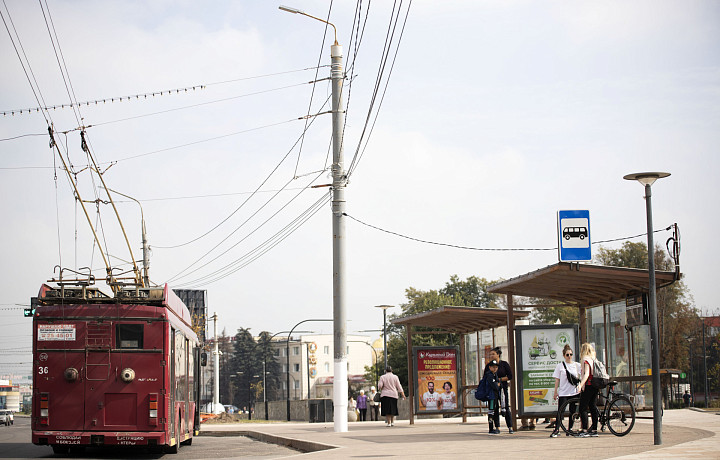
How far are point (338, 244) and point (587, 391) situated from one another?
8262mm

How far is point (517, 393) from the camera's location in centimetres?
1747

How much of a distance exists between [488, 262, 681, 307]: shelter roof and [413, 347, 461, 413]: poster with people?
6078 mm

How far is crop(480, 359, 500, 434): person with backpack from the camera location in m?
17.1

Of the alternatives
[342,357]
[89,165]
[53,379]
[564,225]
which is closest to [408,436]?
[342,357]

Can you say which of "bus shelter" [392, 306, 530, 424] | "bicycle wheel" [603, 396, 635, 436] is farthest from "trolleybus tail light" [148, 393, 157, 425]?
"bus shelter" [392, 306, 530, 424]

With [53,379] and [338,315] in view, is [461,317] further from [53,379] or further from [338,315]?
[53,379]

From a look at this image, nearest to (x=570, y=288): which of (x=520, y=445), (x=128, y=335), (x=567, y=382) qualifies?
(x=567, y=382)

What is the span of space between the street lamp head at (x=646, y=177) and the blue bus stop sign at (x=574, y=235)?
153 inches

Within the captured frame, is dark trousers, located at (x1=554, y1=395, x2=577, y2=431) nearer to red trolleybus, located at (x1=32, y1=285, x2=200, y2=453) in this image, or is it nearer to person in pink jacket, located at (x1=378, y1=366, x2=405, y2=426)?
red trolleybus, located at (x1=32, y1=285, x2=200, y2=453)

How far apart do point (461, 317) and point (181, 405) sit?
26.5 feet

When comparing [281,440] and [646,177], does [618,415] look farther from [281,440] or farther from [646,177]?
[281,440]

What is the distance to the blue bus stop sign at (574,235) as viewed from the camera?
57.1 feet

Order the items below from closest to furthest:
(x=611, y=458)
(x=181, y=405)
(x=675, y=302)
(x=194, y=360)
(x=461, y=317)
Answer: (x=611, y=458)
(x=181, y=405)
(x=194, y=360)
(x=461, y=317)
(x=675, y=302)

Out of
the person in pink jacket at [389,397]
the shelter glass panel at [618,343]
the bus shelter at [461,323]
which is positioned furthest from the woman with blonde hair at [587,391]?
the person in pink jacket at [389,397]
